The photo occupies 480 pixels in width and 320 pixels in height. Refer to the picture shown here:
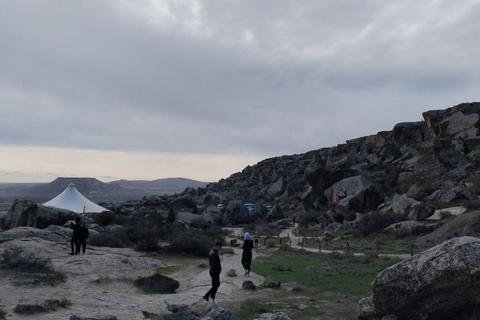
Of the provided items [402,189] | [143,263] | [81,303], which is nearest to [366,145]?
[402,189]

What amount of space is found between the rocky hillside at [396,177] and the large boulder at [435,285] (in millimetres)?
26636

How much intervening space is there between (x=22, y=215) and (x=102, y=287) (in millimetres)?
16871

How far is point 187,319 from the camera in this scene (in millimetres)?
9938

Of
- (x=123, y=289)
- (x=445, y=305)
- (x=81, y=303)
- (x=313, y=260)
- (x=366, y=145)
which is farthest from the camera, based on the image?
(x=366, y=145)

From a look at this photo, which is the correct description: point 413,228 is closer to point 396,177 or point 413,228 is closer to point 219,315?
point 219,315

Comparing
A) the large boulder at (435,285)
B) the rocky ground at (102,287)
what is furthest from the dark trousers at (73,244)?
the large boulder at (435,285)

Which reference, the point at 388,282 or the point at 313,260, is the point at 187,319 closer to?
the point at 388,282

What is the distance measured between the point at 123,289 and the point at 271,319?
306 inches

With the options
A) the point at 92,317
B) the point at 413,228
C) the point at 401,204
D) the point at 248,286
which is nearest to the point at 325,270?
the point at 248,286

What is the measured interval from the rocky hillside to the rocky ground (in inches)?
871

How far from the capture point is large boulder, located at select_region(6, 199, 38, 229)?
29.3 meters

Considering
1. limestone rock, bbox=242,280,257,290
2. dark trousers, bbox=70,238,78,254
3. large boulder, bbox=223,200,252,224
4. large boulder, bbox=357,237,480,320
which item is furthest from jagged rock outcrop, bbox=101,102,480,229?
large boulder, bbox=357,237,480,320

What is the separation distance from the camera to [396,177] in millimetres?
54344

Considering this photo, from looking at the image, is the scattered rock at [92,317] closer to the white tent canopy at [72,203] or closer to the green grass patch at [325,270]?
the green grass patch at [325,270]
